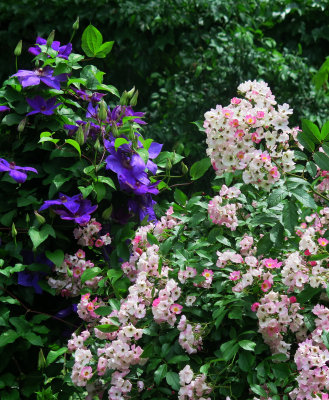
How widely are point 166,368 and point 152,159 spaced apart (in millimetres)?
910

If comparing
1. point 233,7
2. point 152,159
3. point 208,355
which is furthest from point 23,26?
point 208,355

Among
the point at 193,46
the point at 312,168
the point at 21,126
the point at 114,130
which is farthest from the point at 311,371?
the point at 193,46

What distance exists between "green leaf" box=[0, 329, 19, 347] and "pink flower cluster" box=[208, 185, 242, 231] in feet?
2.46

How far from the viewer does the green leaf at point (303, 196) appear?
5.29 feet

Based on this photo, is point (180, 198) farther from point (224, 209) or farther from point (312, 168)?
point (312, 168)

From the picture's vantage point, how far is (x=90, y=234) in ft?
6.85

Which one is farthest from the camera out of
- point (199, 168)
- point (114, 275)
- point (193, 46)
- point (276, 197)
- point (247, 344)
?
point (193, 46)

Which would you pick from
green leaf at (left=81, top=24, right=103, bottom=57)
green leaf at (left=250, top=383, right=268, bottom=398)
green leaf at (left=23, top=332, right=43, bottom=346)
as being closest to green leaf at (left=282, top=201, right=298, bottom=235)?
green leaf at (left=250, top=383, right=268, bottom=398)

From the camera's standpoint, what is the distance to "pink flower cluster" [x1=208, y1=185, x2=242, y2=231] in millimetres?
1839

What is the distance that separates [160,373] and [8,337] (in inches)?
23.9

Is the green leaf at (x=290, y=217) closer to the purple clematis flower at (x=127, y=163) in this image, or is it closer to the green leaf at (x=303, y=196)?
the green leaf at (x=303, y=196)

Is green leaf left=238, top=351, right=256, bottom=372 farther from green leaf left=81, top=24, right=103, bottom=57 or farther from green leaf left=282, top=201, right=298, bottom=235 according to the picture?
green leaf left=81, top=24, right=103, bottom=57

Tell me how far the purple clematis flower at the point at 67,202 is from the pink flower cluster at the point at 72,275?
0.19m

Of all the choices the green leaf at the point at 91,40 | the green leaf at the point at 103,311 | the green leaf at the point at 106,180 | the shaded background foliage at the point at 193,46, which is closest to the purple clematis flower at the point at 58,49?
the green leaf at the point at 91,40
